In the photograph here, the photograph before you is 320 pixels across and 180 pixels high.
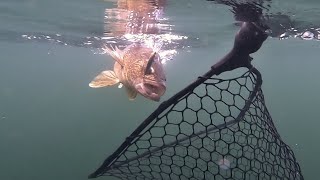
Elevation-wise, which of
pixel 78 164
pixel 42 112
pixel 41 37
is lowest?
pixel 42 112

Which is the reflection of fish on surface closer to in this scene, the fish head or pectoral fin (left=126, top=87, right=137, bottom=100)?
pectoral fin (left=126, top=87, right=137, bottom=100)

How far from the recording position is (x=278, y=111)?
10119 cm

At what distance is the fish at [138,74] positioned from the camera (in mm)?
4500

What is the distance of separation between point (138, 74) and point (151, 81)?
336mm

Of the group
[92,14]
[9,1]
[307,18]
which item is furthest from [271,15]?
[9,1]

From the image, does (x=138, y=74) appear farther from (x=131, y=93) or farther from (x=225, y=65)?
(x=225, y=65)

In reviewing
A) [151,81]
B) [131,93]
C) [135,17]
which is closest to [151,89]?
[151,81]

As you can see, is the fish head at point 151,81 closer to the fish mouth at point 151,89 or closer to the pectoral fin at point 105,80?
the fish mouth at point 151,89

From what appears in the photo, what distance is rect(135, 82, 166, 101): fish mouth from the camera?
4359 millimetres

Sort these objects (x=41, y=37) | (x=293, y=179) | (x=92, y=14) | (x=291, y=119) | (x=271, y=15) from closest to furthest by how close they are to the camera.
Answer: (x=293, y=179) < (x=271, y=15) < (x=92, y=14) < (x=41, y=37) < (x=291, y=119)

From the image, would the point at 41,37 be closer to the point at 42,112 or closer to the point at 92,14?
the point at 92,14

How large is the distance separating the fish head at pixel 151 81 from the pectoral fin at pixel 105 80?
742 mm

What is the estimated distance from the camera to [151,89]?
14.8ft

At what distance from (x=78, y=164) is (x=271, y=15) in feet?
79.6
